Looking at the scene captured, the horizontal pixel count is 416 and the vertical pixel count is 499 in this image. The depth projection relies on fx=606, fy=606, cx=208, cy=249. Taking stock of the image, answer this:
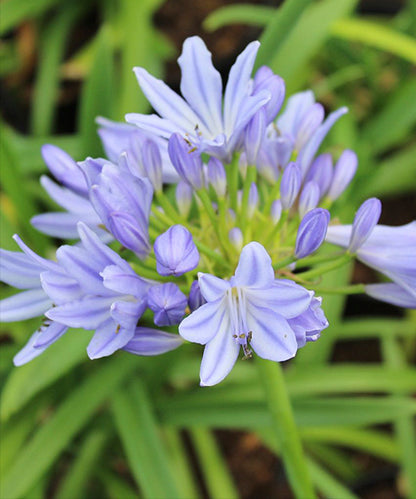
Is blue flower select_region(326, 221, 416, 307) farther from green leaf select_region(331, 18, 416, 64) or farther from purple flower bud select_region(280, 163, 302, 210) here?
green leaf select_region(331, 18, 416, 64)


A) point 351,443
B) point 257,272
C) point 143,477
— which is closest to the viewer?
point 257,272

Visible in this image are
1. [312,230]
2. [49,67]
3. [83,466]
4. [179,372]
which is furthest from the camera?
[49,67]

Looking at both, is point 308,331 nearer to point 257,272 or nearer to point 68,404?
point 257,272

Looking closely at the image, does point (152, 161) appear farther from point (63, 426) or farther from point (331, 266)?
point (63, 426)

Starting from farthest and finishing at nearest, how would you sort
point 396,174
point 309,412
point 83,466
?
point 396,174
point 83,466
point 309,412

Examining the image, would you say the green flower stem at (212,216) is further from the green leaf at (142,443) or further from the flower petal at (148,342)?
the green leaf at (142,443)

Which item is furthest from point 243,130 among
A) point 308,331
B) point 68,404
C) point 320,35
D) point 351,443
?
point 351,443

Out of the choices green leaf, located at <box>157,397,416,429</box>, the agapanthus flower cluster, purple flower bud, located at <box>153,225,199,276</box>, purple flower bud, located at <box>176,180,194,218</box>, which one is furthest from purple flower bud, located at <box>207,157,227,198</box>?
green leaf, located at <box>157,397,416,429</box>

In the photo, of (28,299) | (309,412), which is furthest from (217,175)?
(309,412)
